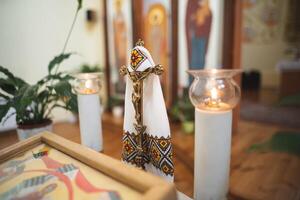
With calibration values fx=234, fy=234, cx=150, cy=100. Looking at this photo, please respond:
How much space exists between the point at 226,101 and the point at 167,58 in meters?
2.07

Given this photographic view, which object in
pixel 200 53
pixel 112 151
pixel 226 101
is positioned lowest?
pixel 112 151

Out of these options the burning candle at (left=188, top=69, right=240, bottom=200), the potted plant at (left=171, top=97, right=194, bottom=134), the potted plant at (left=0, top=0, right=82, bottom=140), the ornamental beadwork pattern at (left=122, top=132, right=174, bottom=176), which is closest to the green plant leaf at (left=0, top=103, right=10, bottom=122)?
the potted plant at (left=0, top=0, right=82, bottom=140)

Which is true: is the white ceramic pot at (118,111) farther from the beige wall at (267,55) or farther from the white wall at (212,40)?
the beige wall at (267,55)

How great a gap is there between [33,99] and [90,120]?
29cm

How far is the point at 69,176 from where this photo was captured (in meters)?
0.57

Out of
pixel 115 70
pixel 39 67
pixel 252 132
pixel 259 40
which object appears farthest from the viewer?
pixel 259 40

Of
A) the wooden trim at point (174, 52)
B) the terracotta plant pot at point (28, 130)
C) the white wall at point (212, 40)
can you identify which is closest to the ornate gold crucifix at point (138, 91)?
the terracotta plant pot at point (28, 130)

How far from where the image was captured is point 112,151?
101 centimetres

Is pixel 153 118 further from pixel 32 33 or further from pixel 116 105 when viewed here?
pixel 116 105

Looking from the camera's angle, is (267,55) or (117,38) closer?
(117,38)

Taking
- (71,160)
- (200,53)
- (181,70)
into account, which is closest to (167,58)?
(181,70)

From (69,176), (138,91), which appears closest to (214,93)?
(138,91)

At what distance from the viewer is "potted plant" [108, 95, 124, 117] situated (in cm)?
302

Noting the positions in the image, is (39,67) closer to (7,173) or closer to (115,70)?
(7,173)
